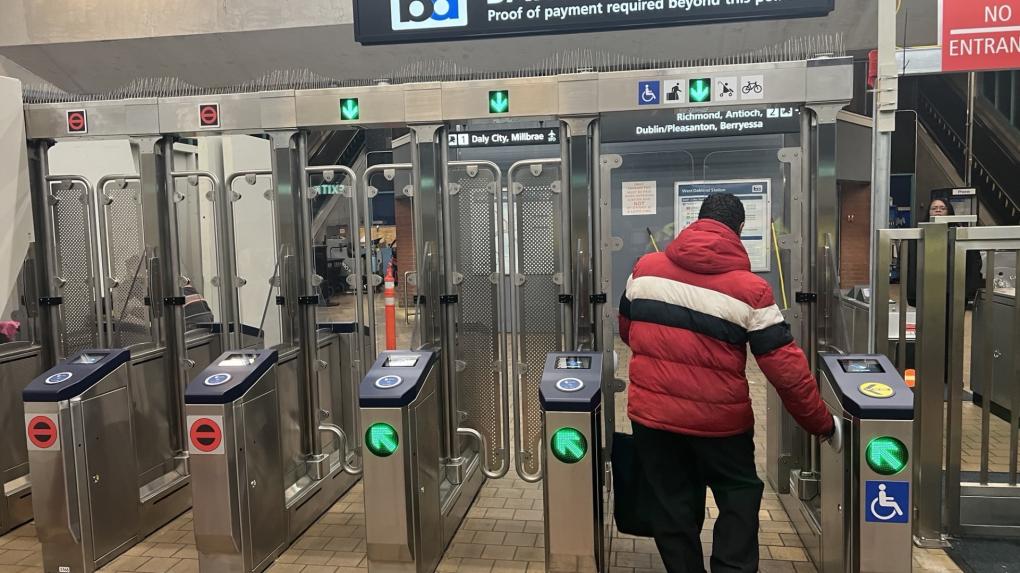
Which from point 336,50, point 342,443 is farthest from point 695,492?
point 336,50

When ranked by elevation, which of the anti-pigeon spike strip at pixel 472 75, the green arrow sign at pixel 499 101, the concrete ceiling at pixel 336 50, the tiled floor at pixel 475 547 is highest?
the concrete ceiling at pixel 336 50

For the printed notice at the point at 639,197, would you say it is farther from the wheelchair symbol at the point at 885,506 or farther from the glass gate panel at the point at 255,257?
the wheelchair symbol at the point at 885,506

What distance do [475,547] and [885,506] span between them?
1882mm

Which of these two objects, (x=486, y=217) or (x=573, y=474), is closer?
(x=573, y=474)

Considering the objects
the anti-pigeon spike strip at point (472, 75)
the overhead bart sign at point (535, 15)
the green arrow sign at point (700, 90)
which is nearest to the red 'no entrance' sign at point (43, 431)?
A: the anti-pigeon spike strip at point (472, 75)

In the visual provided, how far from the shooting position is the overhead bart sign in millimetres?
3291

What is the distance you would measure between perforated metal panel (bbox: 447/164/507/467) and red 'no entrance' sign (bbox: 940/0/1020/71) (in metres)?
2.85

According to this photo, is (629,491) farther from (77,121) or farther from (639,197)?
(639,197)

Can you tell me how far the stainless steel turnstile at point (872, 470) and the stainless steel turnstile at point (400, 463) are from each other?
168 cm

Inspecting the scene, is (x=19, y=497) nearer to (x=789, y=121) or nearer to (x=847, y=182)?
(x=789, y=121)

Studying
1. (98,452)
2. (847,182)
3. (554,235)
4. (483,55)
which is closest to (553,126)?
(483,55)

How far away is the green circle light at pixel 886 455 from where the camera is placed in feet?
7.99

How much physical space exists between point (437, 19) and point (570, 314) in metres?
1.65

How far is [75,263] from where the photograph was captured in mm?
4297
